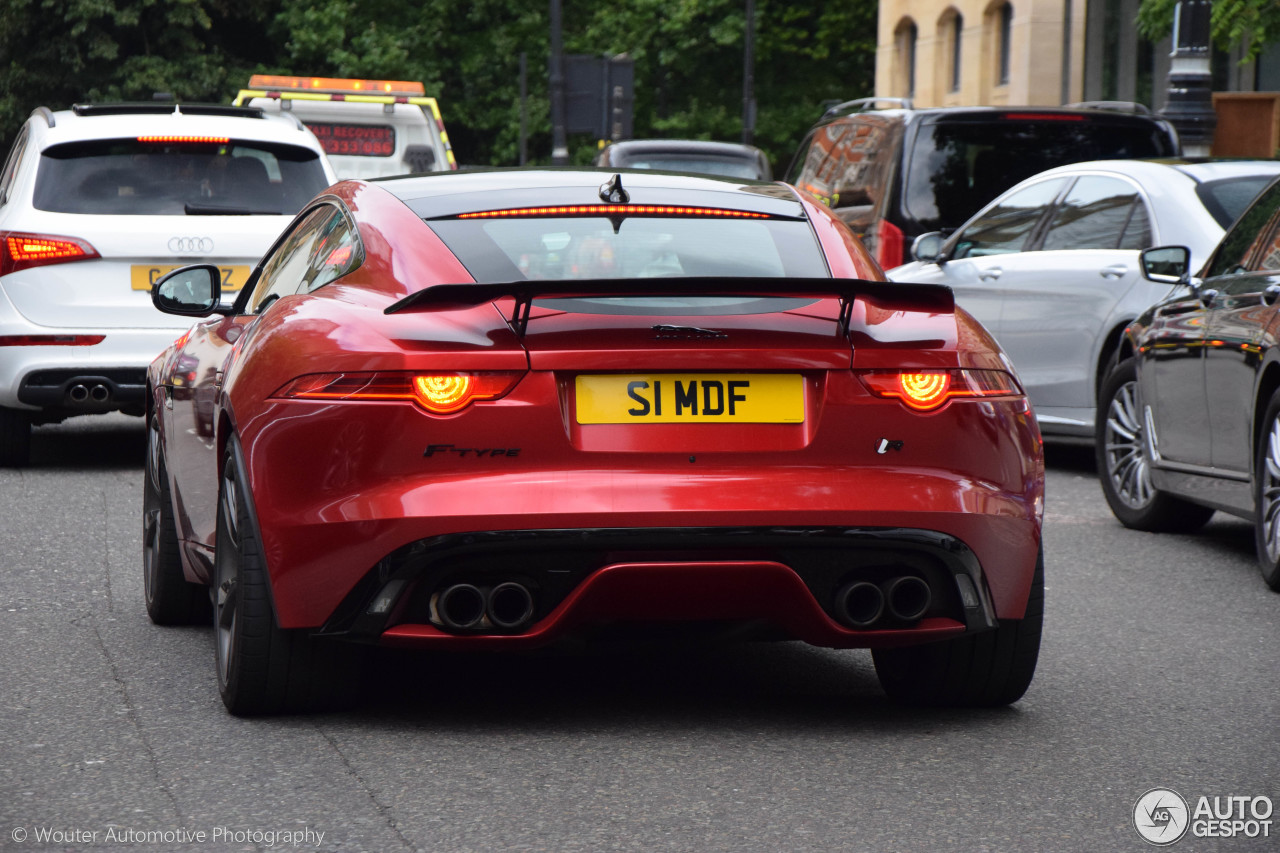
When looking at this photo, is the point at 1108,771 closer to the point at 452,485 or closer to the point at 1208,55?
the point at 452,485

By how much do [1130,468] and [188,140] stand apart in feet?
16.6

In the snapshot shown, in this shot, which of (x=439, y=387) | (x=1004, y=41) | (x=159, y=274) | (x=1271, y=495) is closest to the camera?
(x=439, y=387)

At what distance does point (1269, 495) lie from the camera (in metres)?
7.25

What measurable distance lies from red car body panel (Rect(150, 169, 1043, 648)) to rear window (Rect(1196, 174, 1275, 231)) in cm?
550

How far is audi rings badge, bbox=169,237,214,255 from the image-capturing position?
10102 mm

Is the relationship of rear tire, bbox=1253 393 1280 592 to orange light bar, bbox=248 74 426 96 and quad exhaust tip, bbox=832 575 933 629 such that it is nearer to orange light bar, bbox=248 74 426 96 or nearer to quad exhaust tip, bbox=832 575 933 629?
quad exhaust tip, bbox=832 575 933 629

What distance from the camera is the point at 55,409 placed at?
1052cm

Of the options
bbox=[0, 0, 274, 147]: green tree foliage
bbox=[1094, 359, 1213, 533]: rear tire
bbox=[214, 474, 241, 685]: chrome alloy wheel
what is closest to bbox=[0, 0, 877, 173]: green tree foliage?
bbox=[0, 0, 274, 147]: green tree foliage

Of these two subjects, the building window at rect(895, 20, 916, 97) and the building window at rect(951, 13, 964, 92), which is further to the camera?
the building window at rect(895, 20, 916, 97)

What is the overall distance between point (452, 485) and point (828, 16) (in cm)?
4623

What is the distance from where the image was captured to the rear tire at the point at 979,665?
16.2 ft

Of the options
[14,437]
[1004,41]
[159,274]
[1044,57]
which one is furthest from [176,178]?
[1004,41]

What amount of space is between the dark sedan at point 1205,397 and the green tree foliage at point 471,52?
132ft

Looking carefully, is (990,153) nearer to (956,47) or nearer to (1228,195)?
(1228,195)
